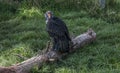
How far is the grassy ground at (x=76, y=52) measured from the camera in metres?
5.92

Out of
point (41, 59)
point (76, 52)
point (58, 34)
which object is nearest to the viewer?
point (41, 59)

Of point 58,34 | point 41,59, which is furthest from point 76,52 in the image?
point 41,59

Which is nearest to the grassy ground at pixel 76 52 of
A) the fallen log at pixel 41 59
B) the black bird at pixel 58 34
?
the fallen log at pixel 41 59

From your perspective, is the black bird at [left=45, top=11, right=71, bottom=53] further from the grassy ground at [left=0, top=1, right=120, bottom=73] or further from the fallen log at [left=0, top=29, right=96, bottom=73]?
the grassy ground at [left=0, top=1, right=120, bottom=73]

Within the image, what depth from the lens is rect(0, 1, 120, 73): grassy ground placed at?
5.92m

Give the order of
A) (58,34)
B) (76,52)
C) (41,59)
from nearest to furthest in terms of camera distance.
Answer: (41,59) → (58,34) → (76,52)

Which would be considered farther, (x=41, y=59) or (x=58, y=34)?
(x=58, y=34)

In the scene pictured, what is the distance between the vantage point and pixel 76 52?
664 centimetres

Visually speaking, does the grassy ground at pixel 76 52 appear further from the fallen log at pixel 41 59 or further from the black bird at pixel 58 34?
the black bird at pixel 58 34

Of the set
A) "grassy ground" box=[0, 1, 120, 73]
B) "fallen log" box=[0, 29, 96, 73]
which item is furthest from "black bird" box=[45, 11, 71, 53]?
"grassy ground" box=[0, 1, 120, 73]

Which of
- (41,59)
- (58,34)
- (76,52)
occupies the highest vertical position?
(58,34)

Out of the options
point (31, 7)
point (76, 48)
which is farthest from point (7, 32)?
point (76, 48)

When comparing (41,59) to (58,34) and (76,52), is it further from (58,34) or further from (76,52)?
(76,52)

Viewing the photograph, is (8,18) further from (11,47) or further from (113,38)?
(113,38)
